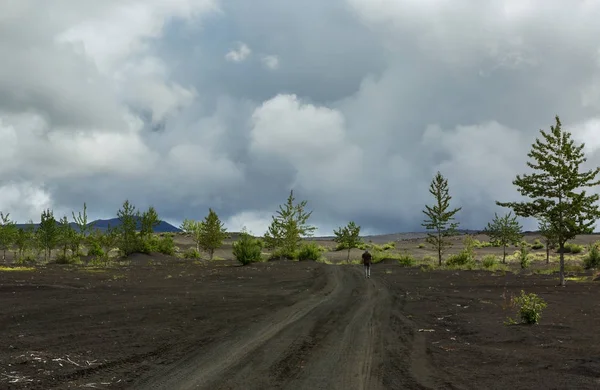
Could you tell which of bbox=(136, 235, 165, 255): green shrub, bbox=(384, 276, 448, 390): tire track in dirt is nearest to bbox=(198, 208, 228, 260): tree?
bbox=(136, 235, 165, 255): green shrub

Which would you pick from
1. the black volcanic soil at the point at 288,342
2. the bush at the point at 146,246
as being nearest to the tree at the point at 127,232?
the bush at the point at 146,246

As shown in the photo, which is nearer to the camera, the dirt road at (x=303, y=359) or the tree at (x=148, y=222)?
the dirt road at (x=303, y=359)

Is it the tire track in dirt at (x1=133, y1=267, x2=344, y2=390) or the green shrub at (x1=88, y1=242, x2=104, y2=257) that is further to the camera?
the green shrub at (x1=88, y1=242, x2=104, y2=257)

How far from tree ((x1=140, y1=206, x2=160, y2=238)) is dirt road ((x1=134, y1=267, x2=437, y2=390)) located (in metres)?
53.4

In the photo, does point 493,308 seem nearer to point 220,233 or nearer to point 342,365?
point 342,365

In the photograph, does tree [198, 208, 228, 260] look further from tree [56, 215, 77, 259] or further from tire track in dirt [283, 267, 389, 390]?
tire track in dirt [283, 267, 389, 390]

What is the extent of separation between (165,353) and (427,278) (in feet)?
87.0

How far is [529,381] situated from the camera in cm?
878

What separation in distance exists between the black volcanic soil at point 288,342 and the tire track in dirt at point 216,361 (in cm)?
3

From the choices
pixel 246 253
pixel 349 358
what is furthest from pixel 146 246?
pixel 349 358

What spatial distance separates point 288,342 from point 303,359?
1761mm

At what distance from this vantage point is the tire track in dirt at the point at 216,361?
28.6 ft

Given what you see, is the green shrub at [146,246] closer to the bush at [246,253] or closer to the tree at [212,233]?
the tree at [212,233]

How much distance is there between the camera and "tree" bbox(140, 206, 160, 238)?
65750 mm
